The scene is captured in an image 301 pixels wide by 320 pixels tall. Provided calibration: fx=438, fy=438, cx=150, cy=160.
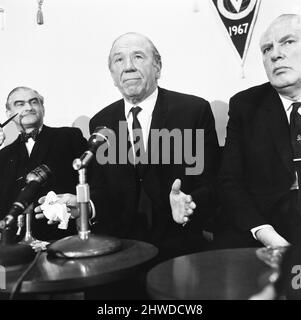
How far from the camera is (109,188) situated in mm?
1991

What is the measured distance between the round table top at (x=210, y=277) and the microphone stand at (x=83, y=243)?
8.6 inches

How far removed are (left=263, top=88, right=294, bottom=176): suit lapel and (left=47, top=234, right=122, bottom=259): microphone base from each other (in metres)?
0.78

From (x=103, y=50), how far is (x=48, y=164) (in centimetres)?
60

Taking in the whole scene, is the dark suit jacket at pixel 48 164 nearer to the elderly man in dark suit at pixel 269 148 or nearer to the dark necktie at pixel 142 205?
the dark necktie at pixel 142 205

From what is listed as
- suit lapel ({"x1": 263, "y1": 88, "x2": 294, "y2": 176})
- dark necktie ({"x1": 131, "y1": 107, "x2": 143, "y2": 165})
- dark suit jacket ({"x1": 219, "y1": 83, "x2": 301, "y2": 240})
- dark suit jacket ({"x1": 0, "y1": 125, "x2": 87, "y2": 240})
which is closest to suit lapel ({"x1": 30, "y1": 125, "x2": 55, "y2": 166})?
dark suit jacket ({"x1": 0, "y1": 125, "x2": 87, "y2": 240})

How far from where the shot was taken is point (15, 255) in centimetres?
133

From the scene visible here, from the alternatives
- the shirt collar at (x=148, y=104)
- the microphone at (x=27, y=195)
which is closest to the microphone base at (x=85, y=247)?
the microphone at (x=27, y=195)

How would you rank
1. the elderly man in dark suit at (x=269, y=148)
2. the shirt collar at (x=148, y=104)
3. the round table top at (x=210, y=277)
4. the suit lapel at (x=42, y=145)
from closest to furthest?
the round table top at (x=210, y=277) < the elderly man in dark suit at (x=269, y=148) < the shirt collar at (x=148, y=104) < the suit lapel at (x=42, y=145)

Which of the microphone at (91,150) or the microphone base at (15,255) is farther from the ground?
the microphone at (91,150)

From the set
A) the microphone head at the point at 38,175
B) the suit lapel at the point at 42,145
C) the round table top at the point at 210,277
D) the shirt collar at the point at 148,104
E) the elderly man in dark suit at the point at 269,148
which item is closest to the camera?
Result: the round table top at the point at 210,277

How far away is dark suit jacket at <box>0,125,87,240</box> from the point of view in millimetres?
2059

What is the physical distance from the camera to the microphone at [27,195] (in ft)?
4.37

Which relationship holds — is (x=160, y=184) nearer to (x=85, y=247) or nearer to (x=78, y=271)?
(x=85, y=247)

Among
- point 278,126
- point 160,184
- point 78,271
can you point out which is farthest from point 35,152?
point 278,126
